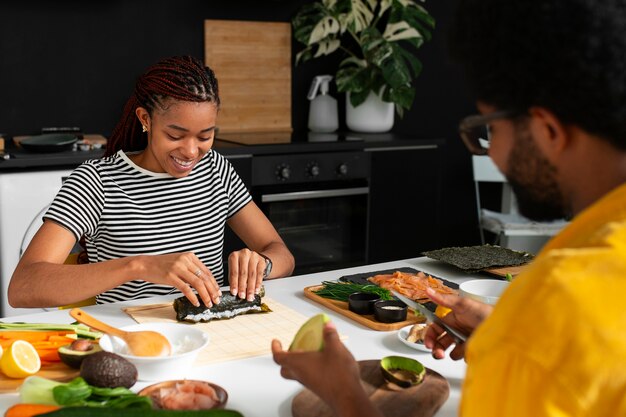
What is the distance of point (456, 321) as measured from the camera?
1451 millimetres

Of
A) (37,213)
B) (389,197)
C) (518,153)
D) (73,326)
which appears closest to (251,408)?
(73,326)

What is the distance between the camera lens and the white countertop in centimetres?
132

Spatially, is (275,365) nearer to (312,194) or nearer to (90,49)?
(312,194)

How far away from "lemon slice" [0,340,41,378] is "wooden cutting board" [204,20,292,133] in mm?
2821

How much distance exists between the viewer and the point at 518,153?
957 millimetres

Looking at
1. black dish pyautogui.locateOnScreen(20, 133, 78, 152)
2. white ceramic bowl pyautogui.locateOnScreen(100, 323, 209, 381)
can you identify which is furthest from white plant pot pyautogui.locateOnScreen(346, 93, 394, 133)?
white ceramic bowl pyautogui.locateOnScreen(100, 323, 209, 381)

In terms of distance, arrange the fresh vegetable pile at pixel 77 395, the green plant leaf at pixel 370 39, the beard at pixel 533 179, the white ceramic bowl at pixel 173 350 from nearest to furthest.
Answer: the beard at pixel 533 179 < the fresh vegetable pile at pixel 77 395 < the white ceramic bowl at pixel 173 350 < the green plant leaf at pixel 370 39

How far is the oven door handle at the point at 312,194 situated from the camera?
12.1 feet

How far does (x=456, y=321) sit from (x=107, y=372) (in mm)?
633

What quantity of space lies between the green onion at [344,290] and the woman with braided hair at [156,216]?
0.17m

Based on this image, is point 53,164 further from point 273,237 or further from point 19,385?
point 19,385

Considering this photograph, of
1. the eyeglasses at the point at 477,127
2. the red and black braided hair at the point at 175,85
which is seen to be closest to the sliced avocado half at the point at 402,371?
the eyeglasses at the point at 477,127

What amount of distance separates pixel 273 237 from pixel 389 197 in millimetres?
1864

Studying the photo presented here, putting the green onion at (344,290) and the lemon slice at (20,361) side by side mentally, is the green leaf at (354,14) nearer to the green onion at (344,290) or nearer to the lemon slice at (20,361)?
the green onion at (344,290)
